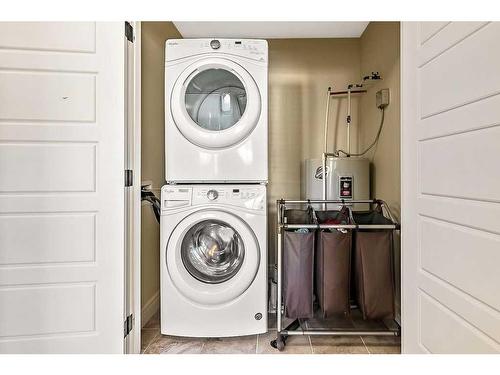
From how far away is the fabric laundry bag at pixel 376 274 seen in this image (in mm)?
1743

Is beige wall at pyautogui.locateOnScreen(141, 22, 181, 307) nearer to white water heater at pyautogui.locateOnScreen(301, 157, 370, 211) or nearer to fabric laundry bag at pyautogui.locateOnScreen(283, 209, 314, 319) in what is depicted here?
fabric laundry bag at pyautogui.locateOnScreen(283, 209, 314, 319)

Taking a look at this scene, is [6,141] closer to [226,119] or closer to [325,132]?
[226,119]

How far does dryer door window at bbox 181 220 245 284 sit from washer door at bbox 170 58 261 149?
1.61 feet

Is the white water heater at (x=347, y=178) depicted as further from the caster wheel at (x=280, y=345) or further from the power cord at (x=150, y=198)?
the power cord at (x=150, y=198)

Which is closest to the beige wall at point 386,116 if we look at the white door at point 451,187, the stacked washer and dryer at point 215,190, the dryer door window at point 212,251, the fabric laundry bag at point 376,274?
the fabric laundry bag at point 376,274

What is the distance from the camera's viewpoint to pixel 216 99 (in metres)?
1.96

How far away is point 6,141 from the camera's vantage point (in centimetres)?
140

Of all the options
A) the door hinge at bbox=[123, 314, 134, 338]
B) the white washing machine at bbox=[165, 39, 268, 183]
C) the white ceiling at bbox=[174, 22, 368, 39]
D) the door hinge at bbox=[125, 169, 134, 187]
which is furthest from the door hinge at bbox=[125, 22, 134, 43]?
the door hinge at bbox=[123, 314, 134, 338]

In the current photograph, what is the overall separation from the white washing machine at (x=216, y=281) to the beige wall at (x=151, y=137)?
32cm

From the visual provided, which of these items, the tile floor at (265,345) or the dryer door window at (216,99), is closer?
the tile floor at (265,345)

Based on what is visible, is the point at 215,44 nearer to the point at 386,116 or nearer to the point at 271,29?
the point at 271,29

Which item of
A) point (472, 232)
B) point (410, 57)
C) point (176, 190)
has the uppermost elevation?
point (410, 57)
